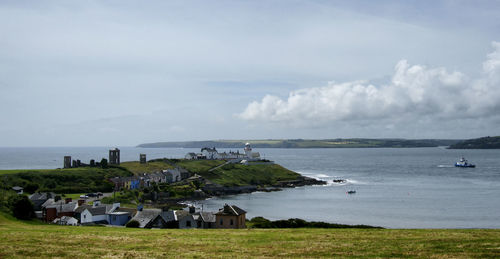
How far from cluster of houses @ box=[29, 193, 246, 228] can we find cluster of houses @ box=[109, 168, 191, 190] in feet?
112

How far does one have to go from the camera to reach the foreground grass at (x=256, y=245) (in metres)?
20.9

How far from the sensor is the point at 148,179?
365 feet

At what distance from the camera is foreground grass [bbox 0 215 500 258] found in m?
20.9

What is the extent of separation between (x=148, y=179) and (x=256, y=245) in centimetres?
9142

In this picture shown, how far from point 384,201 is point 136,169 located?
7943 centimetres

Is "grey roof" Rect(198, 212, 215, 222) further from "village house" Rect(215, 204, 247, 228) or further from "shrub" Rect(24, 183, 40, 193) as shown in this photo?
"shrub" Rect(24, 183, 40, 193)

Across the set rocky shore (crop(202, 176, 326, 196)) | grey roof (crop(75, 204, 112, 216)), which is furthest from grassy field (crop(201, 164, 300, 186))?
grey roof (crop(75, 204, 112, 216))

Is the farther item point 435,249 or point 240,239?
point 240,239

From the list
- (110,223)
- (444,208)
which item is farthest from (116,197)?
(444,208)

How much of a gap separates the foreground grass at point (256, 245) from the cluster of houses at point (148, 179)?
2969 inches

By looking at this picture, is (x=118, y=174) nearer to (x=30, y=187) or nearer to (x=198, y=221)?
(x=30, y=187)

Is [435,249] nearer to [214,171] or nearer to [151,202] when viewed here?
[151,202]

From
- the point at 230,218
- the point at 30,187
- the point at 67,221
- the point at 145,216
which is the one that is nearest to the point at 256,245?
the point at 230,218

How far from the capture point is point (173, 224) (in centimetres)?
5025
